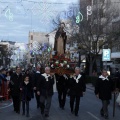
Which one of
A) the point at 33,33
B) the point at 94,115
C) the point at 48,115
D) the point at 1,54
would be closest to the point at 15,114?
the point at 48,115

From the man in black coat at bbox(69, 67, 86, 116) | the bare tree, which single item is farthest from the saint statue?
the bare tree

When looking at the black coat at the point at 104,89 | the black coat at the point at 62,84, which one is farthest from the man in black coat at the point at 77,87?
the black coat at the point at 62,84

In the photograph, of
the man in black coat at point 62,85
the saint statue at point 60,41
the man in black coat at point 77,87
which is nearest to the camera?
the man in black coat at point 77,87

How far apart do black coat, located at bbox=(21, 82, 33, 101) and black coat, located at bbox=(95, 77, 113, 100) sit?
252 cm

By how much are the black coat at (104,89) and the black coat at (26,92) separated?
2.52 metres

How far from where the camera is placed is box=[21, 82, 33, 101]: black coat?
12939mm

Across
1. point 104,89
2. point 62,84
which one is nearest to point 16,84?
point 62,84

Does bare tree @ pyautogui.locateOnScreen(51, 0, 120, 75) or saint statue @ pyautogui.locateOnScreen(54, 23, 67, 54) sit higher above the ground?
bare tree @ pyautogui.locateOnScreen(51, 0, 120, 75)

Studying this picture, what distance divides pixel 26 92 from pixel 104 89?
2889 millimetres

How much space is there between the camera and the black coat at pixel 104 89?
12.2 metres

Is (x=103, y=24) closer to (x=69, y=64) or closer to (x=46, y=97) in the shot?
(x=69, y=64)

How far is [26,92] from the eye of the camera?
42.5ft

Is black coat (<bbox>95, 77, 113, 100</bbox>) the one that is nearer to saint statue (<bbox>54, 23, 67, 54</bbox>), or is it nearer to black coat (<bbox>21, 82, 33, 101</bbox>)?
black coat (<bbox>21, 82, 33, 101</bbox>)

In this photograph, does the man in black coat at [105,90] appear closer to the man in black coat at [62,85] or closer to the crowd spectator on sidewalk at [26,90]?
the crowd spectator on sidewalk at [26,90]
